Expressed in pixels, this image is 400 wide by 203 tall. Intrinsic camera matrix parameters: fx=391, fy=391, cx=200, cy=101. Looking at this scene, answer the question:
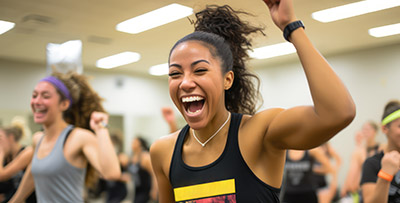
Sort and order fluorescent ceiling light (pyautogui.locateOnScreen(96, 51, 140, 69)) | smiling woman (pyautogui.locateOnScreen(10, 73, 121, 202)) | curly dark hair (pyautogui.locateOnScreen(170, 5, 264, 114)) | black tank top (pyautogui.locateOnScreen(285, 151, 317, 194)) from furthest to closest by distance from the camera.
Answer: fluorescent ceiling light (pyautogui.locateOnScreen(96, 51, 140, 69)) < black tank top (pyautogui.locateOnScreen(285, 151, 317, 194)) < smiling woman (pyautogui.locateOnScreen(10, 73, 121, 202)) < curly dark hair (pyautogui.locateOnScreen(170, 5, 264, 114))

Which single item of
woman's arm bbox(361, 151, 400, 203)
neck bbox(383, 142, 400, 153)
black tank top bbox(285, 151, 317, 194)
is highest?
neck bbox(383, 142, 400, 153)

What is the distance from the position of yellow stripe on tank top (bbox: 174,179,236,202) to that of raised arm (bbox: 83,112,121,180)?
88cm

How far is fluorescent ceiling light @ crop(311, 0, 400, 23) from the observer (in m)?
3.10

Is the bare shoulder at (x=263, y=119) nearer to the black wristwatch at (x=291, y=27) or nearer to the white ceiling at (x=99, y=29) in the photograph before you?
the black wristwatch at (x=291, y=27)

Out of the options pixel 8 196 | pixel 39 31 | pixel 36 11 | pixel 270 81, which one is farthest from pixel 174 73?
pixel 270 81

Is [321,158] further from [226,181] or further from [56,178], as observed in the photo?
[226,181]

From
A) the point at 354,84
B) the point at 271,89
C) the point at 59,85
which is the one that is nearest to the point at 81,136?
the point at 59,85

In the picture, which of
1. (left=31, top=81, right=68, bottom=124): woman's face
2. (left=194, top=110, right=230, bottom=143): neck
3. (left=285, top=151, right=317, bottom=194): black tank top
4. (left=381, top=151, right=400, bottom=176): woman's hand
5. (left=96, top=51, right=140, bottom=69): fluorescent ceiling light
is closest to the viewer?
(left=194, top=110, right=230, bottom=143): neck

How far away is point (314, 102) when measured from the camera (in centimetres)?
98

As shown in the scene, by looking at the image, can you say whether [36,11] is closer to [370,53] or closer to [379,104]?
[370,53]

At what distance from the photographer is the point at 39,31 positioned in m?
4.71

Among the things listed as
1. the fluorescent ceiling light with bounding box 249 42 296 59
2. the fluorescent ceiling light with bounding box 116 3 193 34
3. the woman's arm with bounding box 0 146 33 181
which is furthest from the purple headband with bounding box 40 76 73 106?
the fluorescent ceiling light with bounding box 249 42 296 59

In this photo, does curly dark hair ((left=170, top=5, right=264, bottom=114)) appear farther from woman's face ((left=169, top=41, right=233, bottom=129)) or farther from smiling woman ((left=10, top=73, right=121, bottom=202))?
smiling woman ((left=10, top=73, right=121, bottom=202))

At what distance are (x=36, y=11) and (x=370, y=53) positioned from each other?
4.63m
